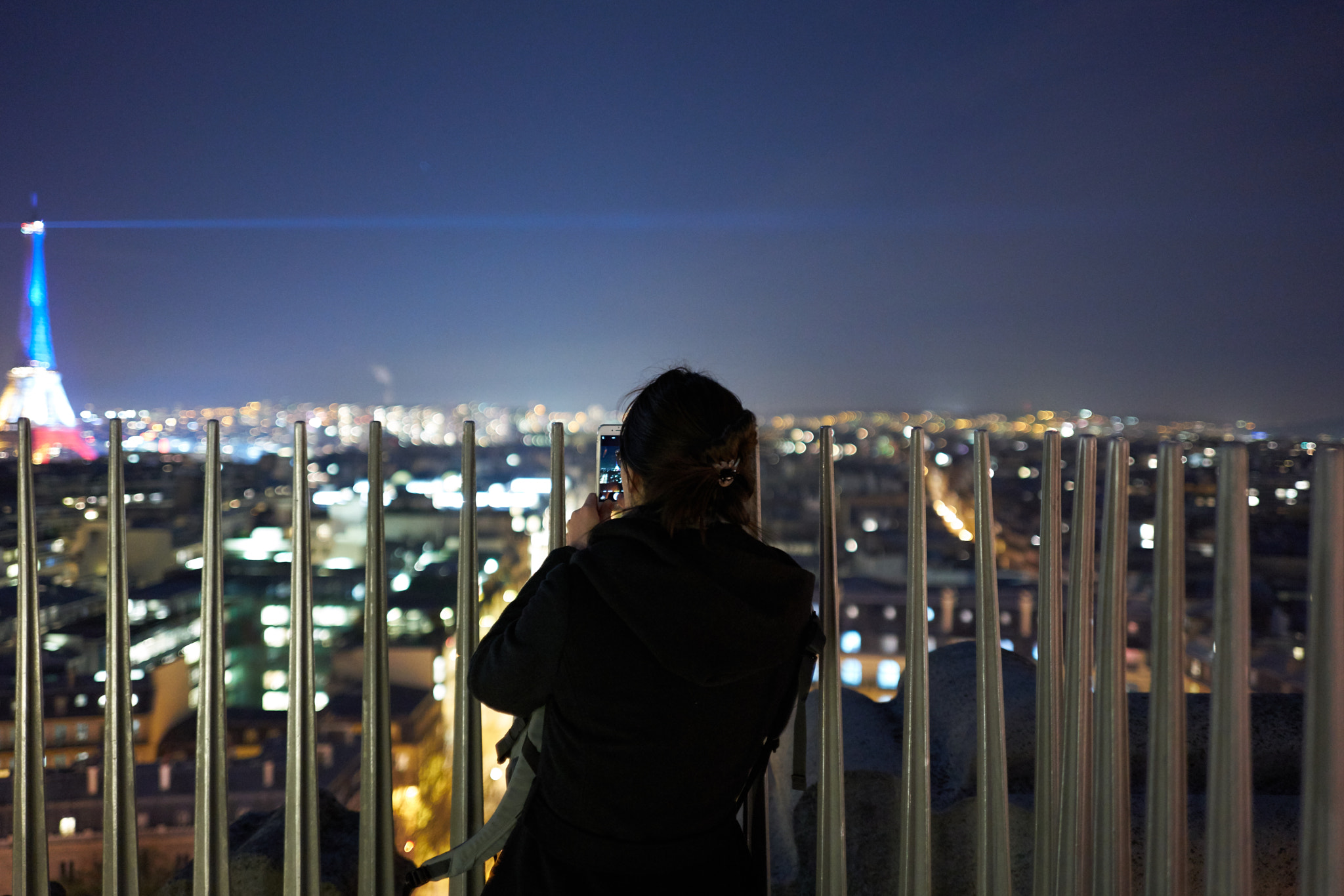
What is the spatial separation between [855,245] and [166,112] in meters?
18.0

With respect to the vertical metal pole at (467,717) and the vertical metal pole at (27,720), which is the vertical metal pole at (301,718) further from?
the vertical metal pole at (27,720)

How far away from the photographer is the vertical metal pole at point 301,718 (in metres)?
1.77

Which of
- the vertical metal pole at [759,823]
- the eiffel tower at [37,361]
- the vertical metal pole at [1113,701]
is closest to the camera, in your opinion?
the vertical metal pole at [1113,701]

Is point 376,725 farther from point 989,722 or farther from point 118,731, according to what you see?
point 989,722

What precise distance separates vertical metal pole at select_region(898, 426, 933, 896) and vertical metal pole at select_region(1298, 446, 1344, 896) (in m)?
0.63

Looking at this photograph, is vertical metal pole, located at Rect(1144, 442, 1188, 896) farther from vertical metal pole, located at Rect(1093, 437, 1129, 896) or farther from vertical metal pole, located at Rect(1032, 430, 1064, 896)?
vertical metal pole, located at Rect(1032, 430, 1064, 896)

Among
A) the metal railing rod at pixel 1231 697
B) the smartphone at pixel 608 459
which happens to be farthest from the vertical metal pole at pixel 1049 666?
the smartphone at pixel 608 459

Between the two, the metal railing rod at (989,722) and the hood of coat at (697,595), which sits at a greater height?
the hood of coat at (697,595)

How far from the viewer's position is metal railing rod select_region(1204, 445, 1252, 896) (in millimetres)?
1071

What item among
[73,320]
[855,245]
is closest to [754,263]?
[855,245]

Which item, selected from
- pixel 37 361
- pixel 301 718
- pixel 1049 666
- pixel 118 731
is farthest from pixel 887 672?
pixel 37 361

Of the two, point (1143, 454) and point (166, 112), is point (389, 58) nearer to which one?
point (166, 112)

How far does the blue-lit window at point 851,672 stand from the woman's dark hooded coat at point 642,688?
34cm

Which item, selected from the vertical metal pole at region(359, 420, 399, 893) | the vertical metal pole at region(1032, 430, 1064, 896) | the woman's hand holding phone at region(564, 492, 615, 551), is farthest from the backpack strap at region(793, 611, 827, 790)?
the vertical metal pole at region(359, 420, 399, 893)
